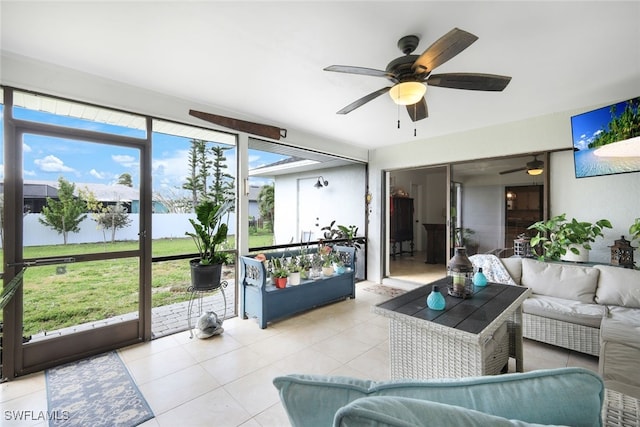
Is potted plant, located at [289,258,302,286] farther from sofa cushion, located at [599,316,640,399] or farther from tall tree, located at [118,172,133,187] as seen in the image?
sofa cushion, located at [599,316,640,399]

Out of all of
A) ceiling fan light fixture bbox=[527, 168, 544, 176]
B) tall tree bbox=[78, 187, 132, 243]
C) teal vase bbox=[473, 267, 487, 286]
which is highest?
ceiling fan light fixture bbox=[527, 168, 544, 176]

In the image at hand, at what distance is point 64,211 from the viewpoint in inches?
104

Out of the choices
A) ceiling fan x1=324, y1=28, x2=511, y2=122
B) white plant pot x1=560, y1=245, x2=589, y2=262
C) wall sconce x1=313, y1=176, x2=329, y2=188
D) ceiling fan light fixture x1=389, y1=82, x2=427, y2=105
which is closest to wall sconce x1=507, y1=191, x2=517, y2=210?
white plant pot x1=560, y1=245, x2=589, y2=262

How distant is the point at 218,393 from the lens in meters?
2.12

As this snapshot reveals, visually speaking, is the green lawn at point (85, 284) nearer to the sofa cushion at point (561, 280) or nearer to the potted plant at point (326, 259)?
the potted plant at point (326, 259)

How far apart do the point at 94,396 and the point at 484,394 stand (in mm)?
2699

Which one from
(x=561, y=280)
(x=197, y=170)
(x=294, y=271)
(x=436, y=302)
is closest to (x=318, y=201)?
(x=294, y=271)

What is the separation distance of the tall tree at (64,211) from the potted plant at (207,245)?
1.00 metres

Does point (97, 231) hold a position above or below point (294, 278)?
above

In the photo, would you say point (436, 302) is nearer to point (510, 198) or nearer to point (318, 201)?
point (510, 198)

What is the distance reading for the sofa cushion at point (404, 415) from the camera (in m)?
0.50

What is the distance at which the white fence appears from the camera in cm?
246

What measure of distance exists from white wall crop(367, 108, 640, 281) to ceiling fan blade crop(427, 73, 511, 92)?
216 centimetres

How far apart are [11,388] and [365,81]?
398 centimetres
